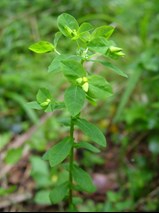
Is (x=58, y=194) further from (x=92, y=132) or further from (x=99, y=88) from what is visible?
(x=99, y=88)

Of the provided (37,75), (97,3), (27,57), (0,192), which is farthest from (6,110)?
(97,3)

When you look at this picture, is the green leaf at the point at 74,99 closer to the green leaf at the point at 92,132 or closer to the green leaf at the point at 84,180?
the green leaf at the point at 92,132

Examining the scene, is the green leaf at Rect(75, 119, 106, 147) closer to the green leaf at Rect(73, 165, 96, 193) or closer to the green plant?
the green plant

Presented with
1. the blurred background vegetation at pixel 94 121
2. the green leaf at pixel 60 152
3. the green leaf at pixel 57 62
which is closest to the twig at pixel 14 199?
the blurred background vegetation at pixel 94 121

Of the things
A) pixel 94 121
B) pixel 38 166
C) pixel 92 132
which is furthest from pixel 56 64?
pixel 94 121

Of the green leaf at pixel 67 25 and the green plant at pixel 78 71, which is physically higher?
the green leaf at pixel 67 25

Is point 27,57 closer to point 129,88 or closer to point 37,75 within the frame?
point 37,75
